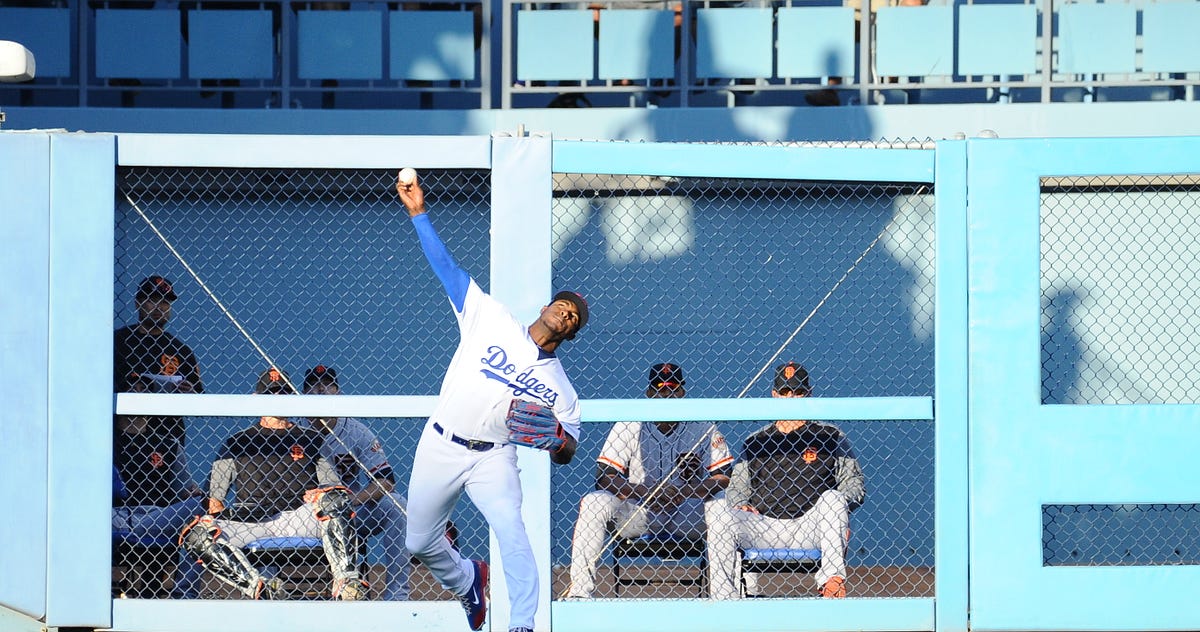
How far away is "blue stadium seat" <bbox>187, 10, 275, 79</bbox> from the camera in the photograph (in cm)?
1055

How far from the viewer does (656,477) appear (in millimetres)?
7504


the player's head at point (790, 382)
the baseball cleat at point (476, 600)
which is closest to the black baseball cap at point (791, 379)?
the player's head at point (790, 382)

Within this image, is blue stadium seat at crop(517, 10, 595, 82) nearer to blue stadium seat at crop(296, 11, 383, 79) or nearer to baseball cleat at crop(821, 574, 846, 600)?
blue stadium seat at crop(296, 11, 383, 79)

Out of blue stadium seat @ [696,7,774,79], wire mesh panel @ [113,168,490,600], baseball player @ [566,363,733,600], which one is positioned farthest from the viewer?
blue stadium seat @ [696,7,774,79]

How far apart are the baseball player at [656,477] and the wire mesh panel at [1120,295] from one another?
10.1ft

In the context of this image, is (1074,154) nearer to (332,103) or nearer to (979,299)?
(979,299)

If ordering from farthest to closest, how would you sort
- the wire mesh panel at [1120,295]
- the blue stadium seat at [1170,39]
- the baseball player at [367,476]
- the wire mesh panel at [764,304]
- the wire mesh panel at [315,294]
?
the blue stadium seat at [1170,39]
the wire mesh panel at [764,304]
the wire mesh panel at [1120,295]
the wire mesh panel at [315,294]
the baseball player at [367,476]

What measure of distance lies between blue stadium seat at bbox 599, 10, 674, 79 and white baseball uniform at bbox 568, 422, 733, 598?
373 cm

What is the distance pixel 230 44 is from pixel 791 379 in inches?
222

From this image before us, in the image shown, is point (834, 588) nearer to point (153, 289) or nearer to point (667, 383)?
point (667, 383)

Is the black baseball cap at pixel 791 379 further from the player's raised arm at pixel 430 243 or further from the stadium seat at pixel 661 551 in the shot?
the player's raised arm at pixel 430 243

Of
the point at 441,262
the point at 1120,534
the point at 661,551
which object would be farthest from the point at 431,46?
the point at 1120,534

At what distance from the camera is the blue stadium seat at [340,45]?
10.6 metres

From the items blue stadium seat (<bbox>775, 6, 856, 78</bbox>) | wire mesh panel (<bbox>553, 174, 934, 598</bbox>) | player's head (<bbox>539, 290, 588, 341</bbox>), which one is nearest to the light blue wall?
player's head (<bbox>539, 290, 588, 341</bbox>)
